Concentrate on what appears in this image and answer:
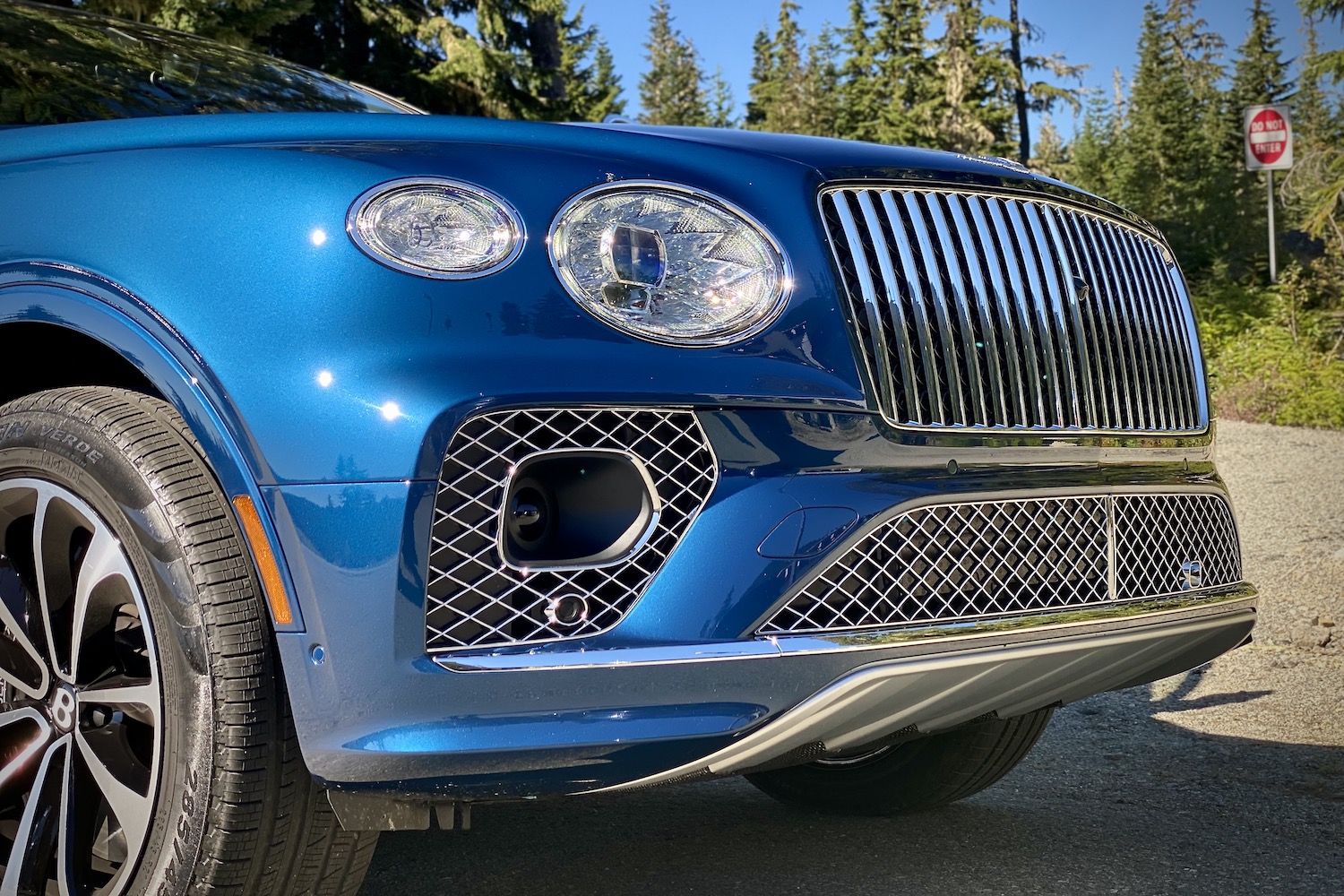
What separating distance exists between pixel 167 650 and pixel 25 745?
0.53 metres

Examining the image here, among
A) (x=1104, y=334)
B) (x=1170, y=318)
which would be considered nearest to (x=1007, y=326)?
(x=1104, y=334)

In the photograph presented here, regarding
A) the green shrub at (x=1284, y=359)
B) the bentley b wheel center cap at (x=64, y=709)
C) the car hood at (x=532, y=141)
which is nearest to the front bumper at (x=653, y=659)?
the car hood at (x=532, y=141)

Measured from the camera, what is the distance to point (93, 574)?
2.00 meters

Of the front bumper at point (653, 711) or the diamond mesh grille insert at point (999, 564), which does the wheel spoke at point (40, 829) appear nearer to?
the front bumper at point (653, 711)

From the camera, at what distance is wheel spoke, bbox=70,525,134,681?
1.95 m

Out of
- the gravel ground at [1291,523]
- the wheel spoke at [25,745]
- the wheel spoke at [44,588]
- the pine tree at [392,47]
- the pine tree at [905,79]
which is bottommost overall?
the gravel ground at [1291,523]

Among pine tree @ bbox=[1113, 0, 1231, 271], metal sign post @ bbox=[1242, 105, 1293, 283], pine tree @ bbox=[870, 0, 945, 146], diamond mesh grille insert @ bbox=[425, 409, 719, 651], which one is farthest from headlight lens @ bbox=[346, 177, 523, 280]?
pine tree @ bbox=[870, 0, 945, 146]

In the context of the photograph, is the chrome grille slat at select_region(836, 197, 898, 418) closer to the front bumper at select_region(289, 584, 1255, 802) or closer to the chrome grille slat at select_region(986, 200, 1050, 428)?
the chrome grille slat at select_region(986, 200, 1050, 428)

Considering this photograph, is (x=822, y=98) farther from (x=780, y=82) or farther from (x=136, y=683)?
(x=136, y=683)

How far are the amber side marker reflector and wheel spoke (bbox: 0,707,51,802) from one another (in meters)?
0.64

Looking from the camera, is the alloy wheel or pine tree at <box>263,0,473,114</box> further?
pine tree at <box>263,0,473,114</box>

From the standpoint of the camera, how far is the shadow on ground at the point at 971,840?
2.59m

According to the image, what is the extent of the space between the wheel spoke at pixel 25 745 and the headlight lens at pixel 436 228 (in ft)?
3.38

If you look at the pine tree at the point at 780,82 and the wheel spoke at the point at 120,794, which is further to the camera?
the pine tree at the point at 780,82
